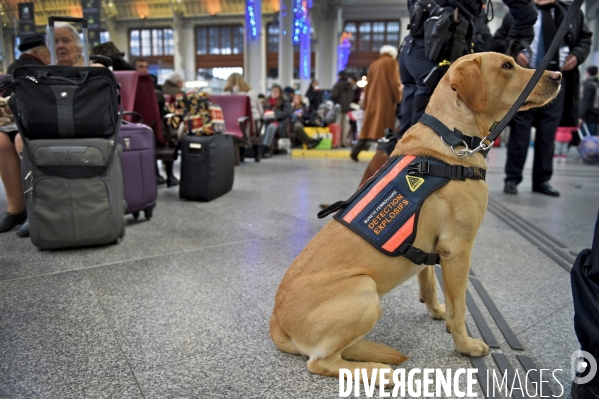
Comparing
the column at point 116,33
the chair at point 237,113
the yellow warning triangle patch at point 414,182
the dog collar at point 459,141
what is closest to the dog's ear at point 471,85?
the dog collar at point 459,141

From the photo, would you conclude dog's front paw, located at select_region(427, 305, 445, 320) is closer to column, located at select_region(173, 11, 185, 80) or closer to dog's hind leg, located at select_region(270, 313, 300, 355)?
dog's hind leg, located at select_region(270, 313, 300, 355)

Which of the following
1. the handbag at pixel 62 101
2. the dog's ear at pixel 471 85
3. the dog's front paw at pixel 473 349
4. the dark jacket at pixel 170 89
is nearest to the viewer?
the dog's ear at pixel 471 85

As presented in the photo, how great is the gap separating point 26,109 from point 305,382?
2.49 m

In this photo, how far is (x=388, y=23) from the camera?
24.3 m

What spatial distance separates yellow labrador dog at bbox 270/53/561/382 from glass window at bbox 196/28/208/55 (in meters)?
25.9

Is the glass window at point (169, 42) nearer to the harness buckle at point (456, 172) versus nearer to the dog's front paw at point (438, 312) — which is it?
the dog's front paw at point (438, 312)

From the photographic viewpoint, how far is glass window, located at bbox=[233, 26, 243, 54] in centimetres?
2514

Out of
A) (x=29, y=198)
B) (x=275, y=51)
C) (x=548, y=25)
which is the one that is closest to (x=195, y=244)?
(x=29, y=198)

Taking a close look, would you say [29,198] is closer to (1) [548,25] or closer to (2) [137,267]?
(2) [137,267]

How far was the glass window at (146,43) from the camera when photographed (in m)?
22.1

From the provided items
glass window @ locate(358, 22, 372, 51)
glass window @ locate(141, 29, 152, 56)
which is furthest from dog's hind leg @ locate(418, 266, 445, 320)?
glass window @ locate(358, 22, 372, 51)

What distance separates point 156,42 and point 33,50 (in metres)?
22.2

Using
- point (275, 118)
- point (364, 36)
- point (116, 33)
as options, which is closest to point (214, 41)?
point (364, 36)

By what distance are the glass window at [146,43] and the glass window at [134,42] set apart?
0.32m
